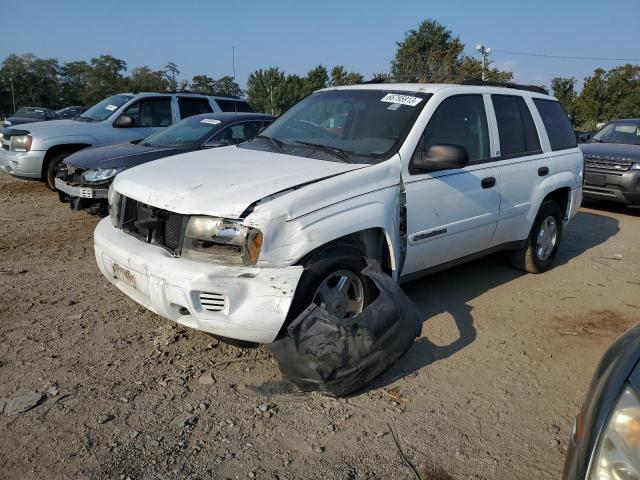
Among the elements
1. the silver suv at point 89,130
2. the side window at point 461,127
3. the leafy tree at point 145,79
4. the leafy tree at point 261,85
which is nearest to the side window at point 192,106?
the silver suv at point 89,130

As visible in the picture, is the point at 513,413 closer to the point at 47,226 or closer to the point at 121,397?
the point at 121,397

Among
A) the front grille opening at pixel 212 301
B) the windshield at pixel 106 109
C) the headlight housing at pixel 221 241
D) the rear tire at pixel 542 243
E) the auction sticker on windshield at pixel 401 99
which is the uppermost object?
the auction sticker on windshield at pixel 401 99

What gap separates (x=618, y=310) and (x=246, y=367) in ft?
11.1

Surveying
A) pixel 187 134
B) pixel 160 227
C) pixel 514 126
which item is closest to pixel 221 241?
pixel 160 227

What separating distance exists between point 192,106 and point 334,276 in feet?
23.4

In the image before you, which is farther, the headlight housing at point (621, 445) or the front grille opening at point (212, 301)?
the front grille opening at point (212, 301)

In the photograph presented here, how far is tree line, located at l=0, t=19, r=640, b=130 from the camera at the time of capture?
96.8ft

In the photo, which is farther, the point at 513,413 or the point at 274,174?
the point at 274,174

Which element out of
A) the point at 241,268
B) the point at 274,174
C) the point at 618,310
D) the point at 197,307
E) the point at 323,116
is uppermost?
the point at 323,116

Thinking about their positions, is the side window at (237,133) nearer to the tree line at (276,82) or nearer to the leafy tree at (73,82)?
the tree line at (276,82)

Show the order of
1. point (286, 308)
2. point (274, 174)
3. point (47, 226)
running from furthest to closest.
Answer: point (47, 226) → point (274, 174) → point (286, 308)

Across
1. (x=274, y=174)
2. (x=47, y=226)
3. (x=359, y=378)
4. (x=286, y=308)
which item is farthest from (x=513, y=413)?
(x=47, y=226)

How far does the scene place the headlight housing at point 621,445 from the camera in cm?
156

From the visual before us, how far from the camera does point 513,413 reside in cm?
310
